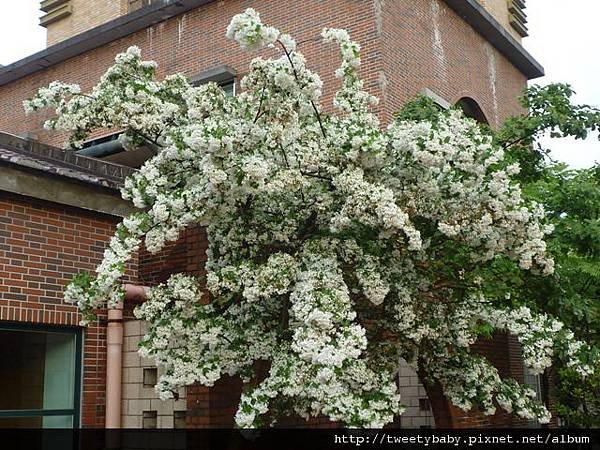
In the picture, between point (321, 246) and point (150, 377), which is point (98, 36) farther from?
point (321, 246)

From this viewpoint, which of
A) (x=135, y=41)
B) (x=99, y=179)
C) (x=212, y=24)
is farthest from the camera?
(x=135, y=41)

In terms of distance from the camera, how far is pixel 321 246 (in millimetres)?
6652

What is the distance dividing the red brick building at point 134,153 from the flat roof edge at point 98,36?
0.04m

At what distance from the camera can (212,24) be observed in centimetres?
1597

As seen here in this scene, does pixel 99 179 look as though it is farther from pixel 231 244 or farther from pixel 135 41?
pixel 135 41

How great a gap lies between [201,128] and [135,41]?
12.1 m

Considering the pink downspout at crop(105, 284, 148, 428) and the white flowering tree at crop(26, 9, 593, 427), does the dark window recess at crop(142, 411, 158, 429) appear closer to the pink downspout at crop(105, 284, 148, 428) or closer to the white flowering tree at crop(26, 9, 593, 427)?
the pink downspout at crop(105, 284, 148, 428)

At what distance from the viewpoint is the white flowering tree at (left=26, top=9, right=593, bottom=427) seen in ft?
20.1

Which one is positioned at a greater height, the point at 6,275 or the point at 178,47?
the point at 178,47

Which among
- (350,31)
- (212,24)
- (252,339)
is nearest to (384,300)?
(252,339)

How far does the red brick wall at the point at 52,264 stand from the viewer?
748 centimetres

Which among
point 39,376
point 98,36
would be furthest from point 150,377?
point 98,36

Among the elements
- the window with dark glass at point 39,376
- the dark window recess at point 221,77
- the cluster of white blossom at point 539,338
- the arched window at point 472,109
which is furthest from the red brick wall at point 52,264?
the arched window at point 472,109

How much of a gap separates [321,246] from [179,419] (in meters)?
2.98
